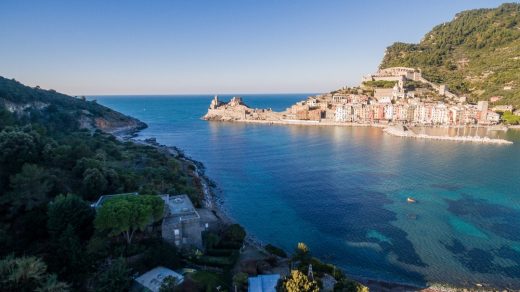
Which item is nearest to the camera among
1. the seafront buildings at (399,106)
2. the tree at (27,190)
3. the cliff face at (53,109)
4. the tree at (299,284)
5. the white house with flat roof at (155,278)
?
the tree at (299,284)

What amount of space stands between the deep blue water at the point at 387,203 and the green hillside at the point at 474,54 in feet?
149

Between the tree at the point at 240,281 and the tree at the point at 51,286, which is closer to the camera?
the tree at the point at 51,286

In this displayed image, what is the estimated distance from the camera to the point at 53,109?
192 ft

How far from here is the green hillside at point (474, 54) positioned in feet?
291

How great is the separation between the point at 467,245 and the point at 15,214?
29888mm

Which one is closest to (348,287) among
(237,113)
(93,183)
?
(93,183)

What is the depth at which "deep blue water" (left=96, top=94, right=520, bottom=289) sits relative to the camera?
20.3 metres

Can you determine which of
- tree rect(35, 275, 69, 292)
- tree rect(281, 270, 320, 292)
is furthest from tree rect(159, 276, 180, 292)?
tree rect(281, 270, 320, 292)

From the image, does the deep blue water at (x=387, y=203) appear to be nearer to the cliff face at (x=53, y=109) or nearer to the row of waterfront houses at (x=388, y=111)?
the row of waterfront houses at (x=388, y=111)

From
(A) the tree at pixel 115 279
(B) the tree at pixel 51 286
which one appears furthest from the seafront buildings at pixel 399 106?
(B) the tree at pixel 51 286

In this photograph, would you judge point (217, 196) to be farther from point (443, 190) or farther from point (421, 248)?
point (443, 190)

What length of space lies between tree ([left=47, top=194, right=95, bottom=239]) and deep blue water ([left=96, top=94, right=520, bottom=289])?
12.3m

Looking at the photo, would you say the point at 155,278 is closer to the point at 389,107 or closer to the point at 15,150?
the point at 15,150

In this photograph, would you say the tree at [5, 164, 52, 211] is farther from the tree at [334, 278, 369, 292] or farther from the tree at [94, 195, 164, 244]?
the tree at [334, 278, 369, 292]
